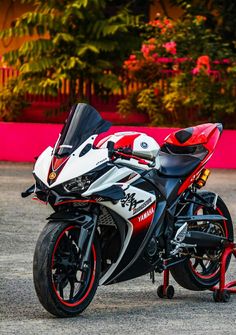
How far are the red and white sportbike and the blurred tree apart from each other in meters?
13.0

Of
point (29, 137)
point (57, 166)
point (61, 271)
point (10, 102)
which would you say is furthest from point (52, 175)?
point (10, 102)

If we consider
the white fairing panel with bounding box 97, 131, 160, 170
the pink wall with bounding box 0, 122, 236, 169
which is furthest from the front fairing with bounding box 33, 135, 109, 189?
the pink wall with bounding box 0, 122, 236, 169

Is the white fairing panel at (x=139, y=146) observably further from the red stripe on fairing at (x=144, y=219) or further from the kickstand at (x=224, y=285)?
the kickstand at (x=224, y=285)

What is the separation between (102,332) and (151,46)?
1317 cm

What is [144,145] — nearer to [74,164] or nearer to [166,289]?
[74,164]

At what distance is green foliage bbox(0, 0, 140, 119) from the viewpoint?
2067cm

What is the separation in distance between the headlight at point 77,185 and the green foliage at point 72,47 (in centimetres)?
1277

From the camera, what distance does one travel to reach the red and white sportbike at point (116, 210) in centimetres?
770

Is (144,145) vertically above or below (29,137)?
above

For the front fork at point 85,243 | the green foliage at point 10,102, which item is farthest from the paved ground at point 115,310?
the green foliage at point 10,102

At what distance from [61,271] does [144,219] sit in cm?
69

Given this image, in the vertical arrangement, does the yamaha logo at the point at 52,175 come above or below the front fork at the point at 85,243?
above

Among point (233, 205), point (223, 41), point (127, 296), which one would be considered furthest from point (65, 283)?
point (223, 41)

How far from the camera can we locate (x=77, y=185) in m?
7.69
